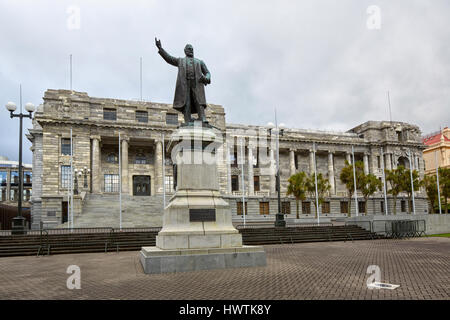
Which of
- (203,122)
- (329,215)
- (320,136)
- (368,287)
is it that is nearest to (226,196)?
(329,215)

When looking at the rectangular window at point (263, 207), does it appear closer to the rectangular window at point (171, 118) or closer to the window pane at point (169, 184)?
the window pane at point (169, 184)

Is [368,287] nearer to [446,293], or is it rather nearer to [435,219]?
[446,293]

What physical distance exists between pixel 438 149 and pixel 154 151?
63.8 metres

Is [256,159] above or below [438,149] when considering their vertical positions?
below

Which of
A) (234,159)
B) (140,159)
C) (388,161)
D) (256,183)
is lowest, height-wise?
(256,183)

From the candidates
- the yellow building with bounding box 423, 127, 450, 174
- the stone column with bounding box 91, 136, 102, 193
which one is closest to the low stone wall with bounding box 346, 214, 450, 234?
the stone column with bounding box 91, 136, 102, 193

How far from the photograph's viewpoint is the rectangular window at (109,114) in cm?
4825

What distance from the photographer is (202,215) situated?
10977 millimetres

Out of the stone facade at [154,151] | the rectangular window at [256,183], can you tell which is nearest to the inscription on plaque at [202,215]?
the stone facade at [154,151]

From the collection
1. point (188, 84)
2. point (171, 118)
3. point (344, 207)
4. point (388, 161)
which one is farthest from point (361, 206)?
point (188, 84)

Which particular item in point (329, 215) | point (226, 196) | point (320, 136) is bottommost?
point (329, 215)

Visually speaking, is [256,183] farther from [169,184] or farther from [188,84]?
[188,84]

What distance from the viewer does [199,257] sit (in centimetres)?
1030
